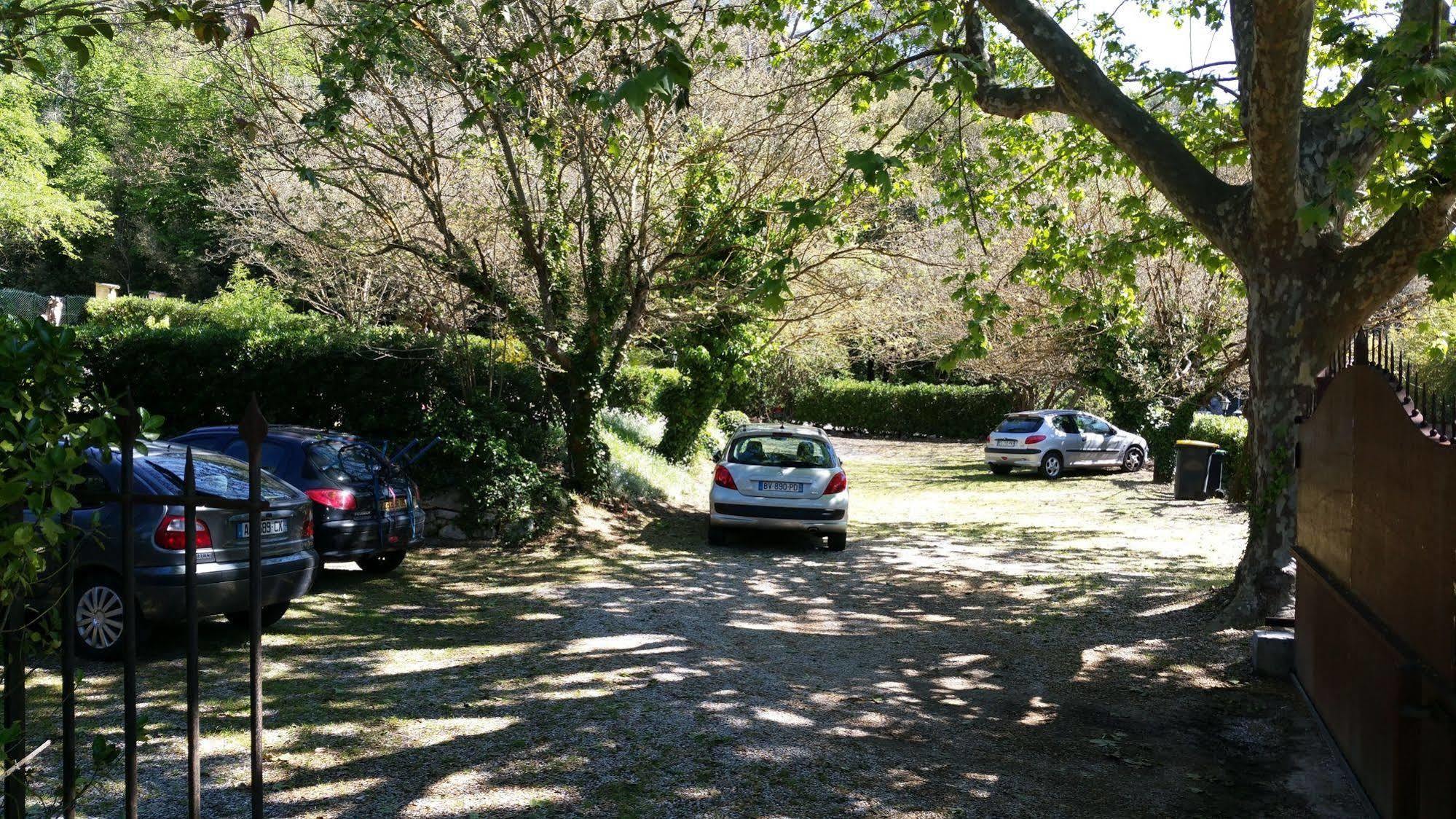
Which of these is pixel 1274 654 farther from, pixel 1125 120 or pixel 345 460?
pixel 345 460

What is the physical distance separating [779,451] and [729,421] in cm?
1247

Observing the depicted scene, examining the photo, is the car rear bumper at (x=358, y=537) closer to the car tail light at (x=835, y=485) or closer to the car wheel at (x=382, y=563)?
the car wheel at (x=382, y=563)

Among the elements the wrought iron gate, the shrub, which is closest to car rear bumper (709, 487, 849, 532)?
the shrub

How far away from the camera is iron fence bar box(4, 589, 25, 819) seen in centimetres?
275

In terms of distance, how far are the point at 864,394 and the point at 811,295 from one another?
27706mm

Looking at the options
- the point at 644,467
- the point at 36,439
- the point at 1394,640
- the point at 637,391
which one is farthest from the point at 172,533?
the point at 637,391

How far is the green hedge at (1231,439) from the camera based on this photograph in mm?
20188

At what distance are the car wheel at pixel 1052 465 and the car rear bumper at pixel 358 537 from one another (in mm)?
18649

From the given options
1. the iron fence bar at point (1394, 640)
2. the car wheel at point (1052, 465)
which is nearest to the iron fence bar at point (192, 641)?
the iron fence bar at point (1394, 640)

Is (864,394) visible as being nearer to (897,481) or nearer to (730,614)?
(897,481)

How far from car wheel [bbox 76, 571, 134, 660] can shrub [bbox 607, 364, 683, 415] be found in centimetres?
1547

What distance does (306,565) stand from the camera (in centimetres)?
831

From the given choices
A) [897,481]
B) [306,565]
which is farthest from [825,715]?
[897,481]

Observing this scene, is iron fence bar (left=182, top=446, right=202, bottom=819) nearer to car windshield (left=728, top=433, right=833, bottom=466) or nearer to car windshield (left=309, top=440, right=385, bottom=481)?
car windshield (left=309, top=440, right=385, bottom=481)
